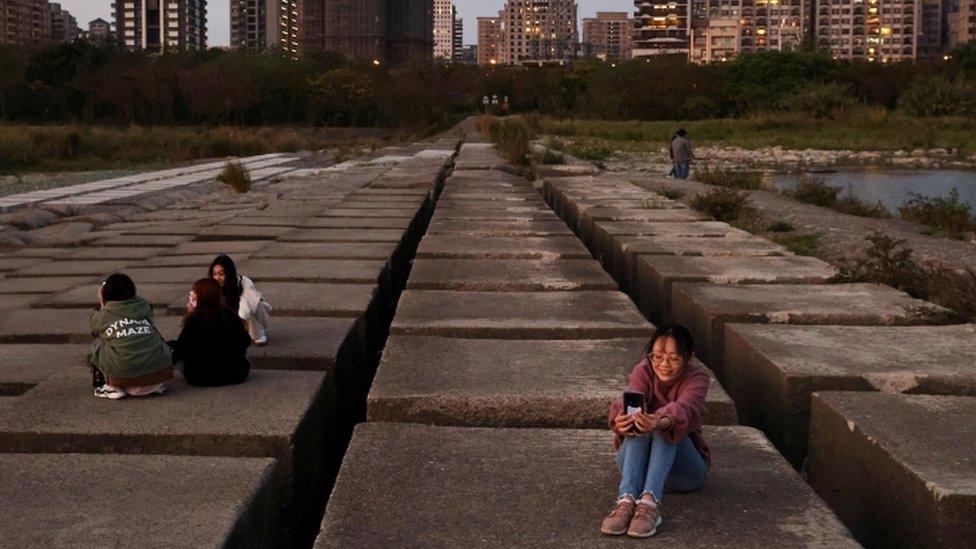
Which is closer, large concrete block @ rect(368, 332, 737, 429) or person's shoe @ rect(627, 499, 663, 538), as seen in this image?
person's shoe @ rect(627, 499, 663, 538)

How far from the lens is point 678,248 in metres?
8.38

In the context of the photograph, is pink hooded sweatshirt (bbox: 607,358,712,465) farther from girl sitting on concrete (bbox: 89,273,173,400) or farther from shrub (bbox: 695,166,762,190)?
shrub (bbox: 695,166,762,190)

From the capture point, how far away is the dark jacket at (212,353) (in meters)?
4.41

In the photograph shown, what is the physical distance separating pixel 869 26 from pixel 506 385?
599 ft

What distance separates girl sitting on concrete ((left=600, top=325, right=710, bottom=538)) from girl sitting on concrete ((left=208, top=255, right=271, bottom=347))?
204 centimetres

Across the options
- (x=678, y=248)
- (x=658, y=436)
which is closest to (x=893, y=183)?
(x=678, y=248)

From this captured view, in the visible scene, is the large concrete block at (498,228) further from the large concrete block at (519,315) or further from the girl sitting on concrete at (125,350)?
the girl sitting on concrete at (125,350)

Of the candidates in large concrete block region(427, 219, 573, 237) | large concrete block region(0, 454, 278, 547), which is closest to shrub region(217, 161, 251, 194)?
large concrete block region(427, 219, 573, 237)

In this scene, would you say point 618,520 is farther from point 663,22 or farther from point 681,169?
point 663,22

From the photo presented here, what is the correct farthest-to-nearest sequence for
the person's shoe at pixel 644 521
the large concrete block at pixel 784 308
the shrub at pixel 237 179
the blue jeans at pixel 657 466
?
the shrub at pixel 237 179, the large concrete block at pixel 784 308, the blue jeans at pixel 657 466, the person's shoe at pixel 644 521

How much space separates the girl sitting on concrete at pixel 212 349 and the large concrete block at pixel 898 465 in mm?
2113

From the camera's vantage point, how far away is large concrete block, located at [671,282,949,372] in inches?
224

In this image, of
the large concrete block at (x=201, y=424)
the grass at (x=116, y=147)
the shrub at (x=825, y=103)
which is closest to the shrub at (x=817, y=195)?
the large concrete block at (x=201, y=424)

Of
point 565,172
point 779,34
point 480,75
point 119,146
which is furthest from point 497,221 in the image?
point 779,34
